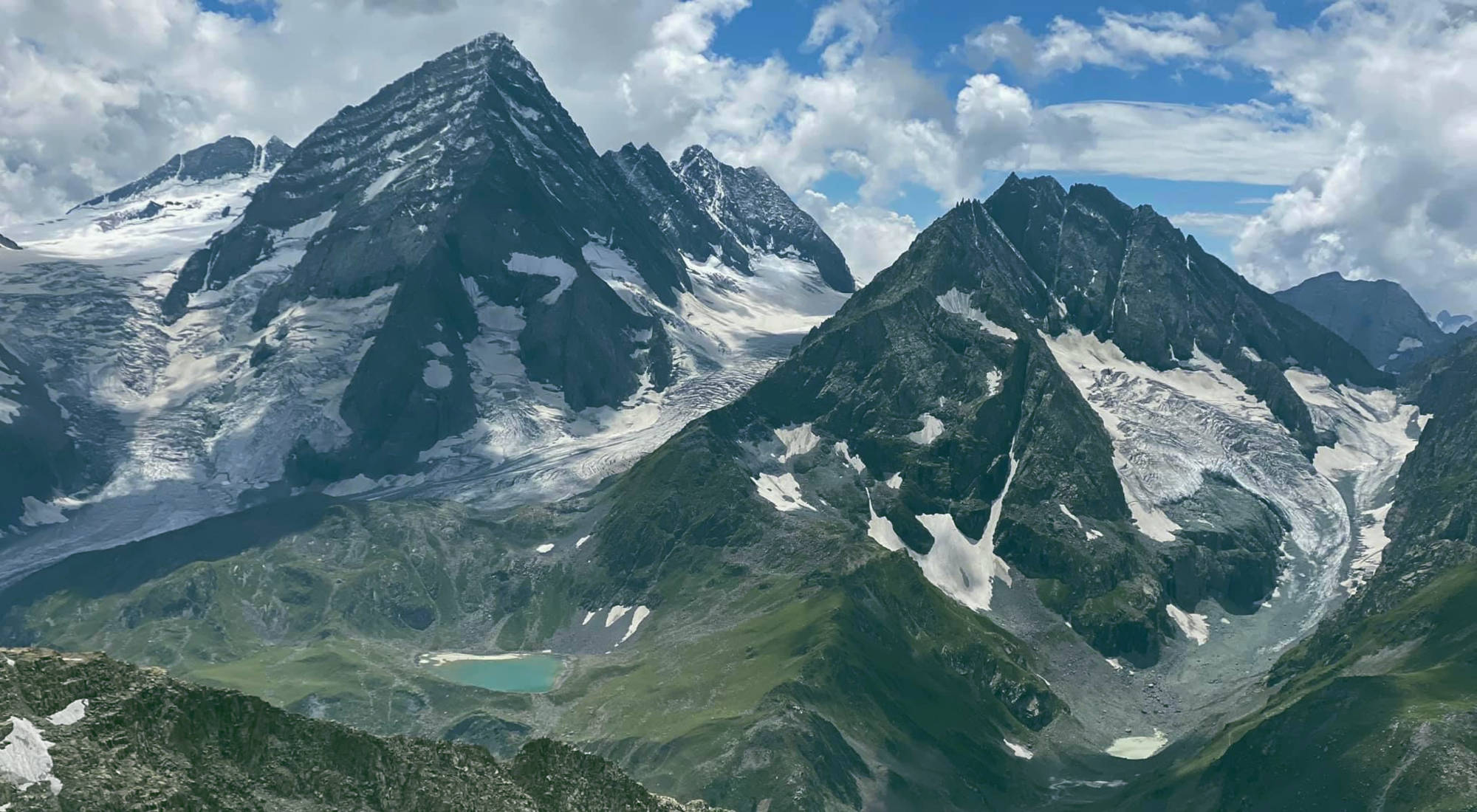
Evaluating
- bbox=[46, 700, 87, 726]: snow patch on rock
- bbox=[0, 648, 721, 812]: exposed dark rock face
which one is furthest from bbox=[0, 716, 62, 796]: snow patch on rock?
bbox=[46, 700, 87, 726]: snow patch on rock

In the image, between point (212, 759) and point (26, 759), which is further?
→ point (212, 759)

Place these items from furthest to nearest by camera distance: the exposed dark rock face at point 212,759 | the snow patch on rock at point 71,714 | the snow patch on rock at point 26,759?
the snow patch on rock at point 71,714, the exposed dark rock face at point 212,759, the snow patch on rock at point 26,759

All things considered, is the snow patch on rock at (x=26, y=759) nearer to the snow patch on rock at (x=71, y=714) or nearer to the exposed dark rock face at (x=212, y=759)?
the exposed dark rock face at (x=212, y=759)

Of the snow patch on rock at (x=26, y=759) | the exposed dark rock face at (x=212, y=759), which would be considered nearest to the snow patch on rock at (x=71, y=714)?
the exposed dark rock face at (x=212, y=759)

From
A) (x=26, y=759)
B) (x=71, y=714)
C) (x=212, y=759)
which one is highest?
(x=71, y=714)

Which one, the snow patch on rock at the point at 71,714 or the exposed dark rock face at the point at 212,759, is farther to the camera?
the snow patch on rock at the point at 71,714

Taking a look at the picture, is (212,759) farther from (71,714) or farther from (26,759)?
(26,759)

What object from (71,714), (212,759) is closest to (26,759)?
(71,714)

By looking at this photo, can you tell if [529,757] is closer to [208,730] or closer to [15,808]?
[208,730]

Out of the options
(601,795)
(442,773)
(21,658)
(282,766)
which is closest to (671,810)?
(601,795)
